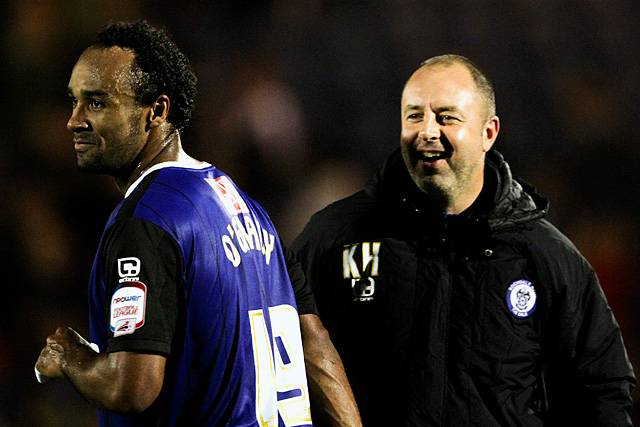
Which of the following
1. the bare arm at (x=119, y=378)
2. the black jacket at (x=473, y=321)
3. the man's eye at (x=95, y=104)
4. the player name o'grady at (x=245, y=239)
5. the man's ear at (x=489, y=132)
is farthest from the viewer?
the man's ear at (x=489, y=132)

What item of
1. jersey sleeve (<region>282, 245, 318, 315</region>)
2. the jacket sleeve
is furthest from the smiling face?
jersey sleeve (<region>282, 245, 318, 315</region>)

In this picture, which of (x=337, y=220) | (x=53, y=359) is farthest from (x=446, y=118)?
(x=53, y=359)

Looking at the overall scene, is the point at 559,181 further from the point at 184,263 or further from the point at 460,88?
the point at 184,263

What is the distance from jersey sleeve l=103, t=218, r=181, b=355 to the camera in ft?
Result: 7.87

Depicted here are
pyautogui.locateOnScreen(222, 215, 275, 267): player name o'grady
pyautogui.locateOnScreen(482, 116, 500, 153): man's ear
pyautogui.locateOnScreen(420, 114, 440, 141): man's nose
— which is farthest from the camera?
pyautogui.locateOnScreen(482, 116, 500, 153): man's ear

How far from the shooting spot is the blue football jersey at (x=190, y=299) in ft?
7.93

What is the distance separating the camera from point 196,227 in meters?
2.52

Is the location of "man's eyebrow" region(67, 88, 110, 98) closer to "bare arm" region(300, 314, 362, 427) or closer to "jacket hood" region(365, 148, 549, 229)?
"bare arm" region(300, 314, 362, 427)

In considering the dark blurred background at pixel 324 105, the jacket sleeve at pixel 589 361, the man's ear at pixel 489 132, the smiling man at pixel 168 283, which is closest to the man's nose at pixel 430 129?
the man's ear at pixel 489 132

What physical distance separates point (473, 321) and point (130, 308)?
51.8 inches

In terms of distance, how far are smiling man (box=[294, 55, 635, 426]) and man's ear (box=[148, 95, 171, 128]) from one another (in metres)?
0.94

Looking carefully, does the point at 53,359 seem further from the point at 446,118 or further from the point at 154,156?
the point at 446,118

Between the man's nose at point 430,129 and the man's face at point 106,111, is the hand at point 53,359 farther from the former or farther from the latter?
the man's nose at point 430,129

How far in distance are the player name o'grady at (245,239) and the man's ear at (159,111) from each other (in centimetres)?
35
